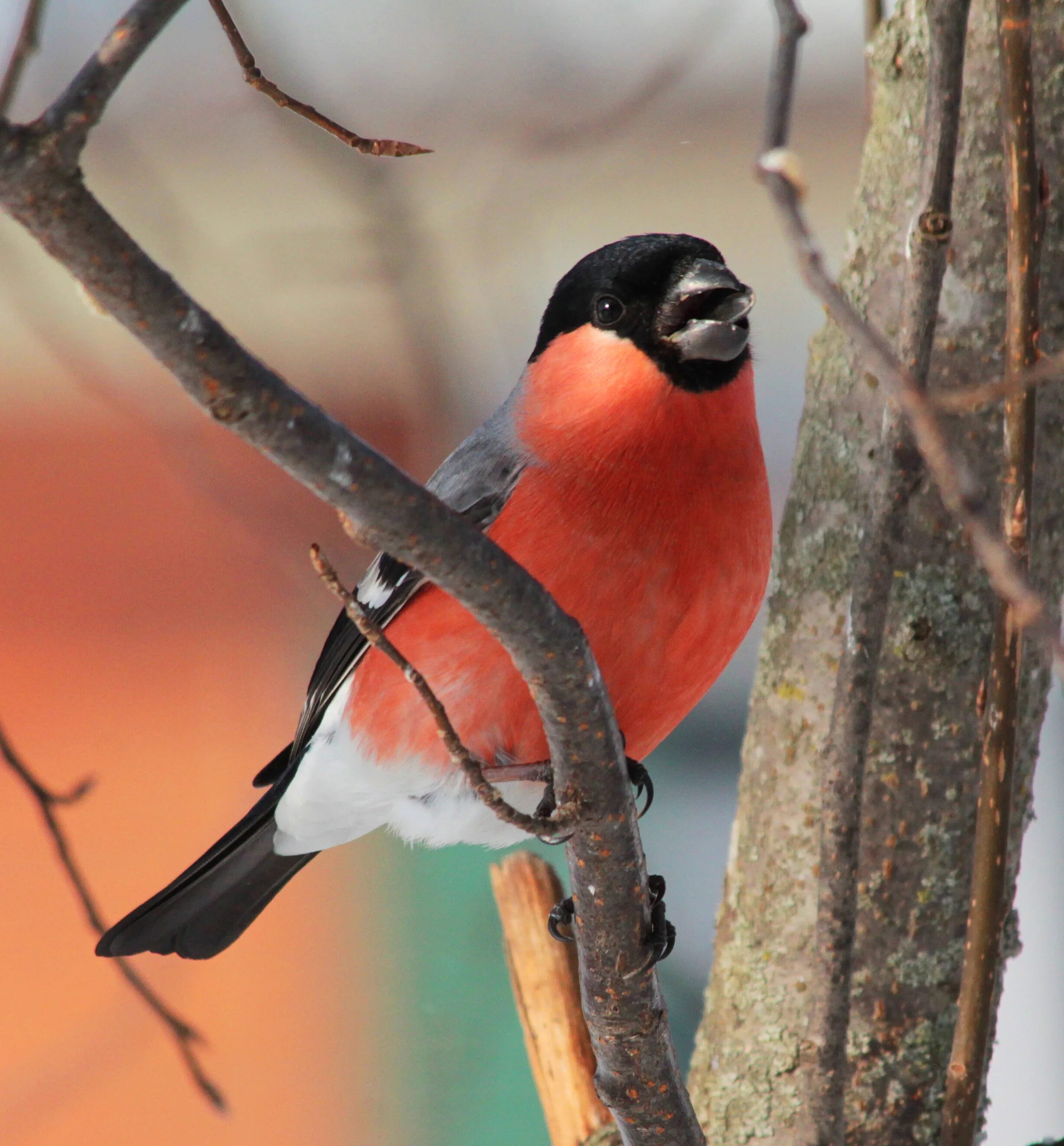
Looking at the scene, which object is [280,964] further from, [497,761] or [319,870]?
[497,761]

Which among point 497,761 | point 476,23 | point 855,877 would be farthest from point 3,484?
point 855,877

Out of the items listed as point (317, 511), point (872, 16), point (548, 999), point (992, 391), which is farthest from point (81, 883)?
point (317, 511)

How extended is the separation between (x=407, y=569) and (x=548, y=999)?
591 millimetres

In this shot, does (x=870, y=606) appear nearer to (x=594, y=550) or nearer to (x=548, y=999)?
(x=594, y=550)

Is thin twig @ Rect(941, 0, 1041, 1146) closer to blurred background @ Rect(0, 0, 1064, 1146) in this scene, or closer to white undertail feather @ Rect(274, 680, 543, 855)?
white undertail feather @ Rect(274, 680, 543, 855)

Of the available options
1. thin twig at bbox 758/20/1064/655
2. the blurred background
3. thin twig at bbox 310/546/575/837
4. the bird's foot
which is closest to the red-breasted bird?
the bird's foot

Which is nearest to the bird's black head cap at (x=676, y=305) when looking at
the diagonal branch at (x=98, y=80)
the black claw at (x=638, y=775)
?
the black claw at (x=638, y=775)

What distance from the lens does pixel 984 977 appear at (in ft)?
3.61

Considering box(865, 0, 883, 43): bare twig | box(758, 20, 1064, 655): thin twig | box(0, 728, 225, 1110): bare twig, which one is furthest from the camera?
box(865, 0, 883, 43): bare twig

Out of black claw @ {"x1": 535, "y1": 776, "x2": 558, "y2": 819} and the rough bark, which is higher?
the rough bark

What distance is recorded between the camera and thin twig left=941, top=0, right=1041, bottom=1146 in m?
0.96

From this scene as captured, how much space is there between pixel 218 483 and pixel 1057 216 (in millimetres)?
1527

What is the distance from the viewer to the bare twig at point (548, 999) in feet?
4.84

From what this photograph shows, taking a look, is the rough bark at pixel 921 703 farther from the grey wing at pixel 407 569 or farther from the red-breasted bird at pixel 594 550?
the grey wing at pixel 407 569
